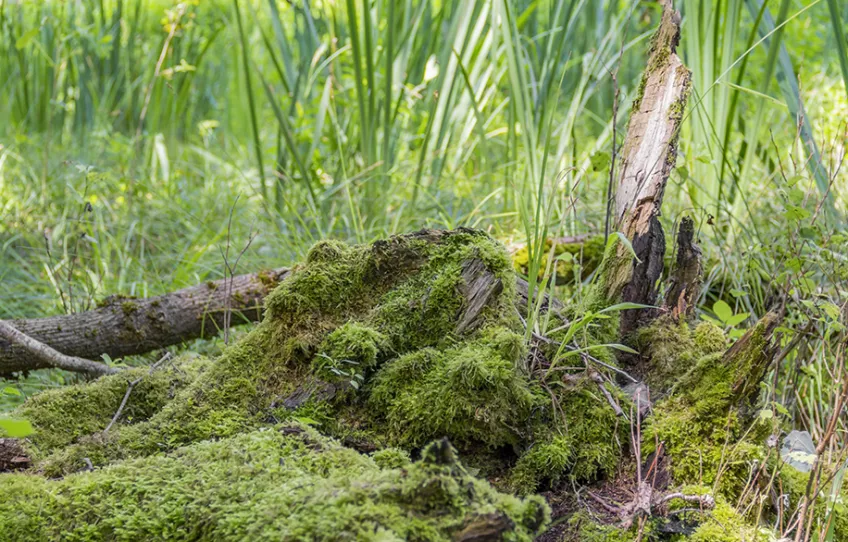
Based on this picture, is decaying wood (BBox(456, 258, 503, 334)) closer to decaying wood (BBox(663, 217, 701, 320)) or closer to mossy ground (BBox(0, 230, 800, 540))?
mossy ground (BBox(0, 230, 800, 540))

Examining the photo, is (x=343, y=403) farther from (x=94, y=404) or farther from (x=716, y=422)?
(x=716, y=422)

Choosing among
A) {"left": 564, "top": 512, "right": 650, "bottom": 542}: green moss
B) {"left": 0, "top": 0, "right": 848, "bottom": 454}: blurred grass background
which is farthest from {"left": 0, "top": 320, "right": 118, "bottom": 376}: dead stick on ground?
{"left": 564, "top": 512, "right": 650, "bottom": 542}: green moss

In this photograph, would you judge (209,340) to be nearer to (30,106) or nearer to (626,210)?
(626,210)

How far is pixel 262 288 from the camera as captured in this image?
280 centimetres

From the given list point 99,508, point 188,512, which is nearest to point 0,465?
point 99,508

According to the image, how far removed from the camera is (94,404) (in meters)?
1.92

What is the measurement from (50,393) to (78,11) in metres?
5.00

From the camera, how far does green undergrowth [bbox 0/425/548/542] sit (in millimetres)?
1138

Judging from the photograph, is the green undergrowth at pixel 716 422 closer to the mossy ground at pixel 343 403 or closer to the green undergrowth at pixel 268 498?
the mossy ground at pixel 343 403

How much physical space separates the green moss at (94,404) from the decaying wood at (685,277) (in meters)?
1.23

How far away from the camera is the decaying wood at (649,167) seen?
75.1 inches

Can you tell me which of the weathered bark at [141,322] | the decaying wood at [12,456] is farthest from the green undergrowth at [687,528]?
the weathered bark at [141,322]

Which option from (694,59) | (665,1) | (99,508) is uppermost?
(665,1)

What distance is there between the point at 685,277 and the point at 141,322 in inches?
69.9
